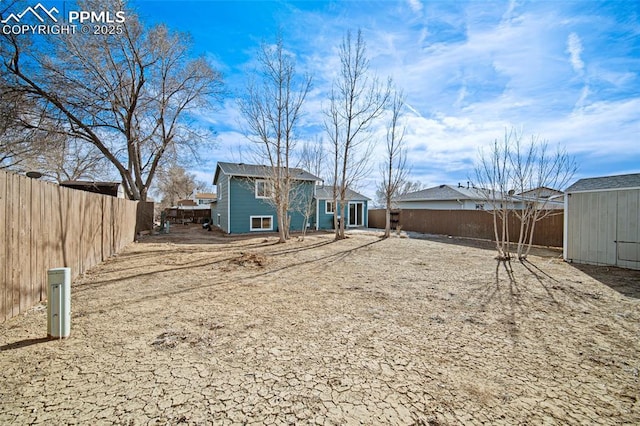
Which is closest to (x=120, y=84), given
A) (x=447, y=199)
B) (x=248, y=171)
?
(x=248, y=171)

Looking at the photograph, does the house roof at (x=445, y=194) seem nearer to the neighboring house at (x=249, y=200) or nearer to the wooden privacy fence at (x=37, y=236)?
the neighboring house at (x=249, y=200)

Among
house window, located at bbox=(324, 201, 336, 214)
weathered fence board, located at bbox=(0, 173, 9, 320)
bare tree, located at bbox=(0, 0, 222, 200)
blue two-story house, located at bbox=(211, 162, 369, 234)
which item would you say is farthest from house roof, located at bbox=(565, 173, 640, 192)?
bare tree, located at bbox=(0, 0, 222, 200)

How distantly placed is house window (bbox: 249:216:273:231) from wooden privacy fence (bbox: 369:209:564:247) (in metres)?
9.51

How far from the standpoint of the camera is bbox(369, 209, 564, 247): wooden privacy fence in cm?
1140

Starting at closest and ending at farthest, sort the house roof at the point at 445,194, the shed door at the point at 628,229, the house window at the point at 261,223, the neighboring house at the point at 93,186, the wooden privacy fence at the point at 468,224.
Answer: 1. the shed door at the point at 628,229
2. the wooden privacy fence at the point at 468,224
3. the neighboring house at the point at 93,186
4. the house window at the point at 261,223
5. the house roof at the point at 445,194

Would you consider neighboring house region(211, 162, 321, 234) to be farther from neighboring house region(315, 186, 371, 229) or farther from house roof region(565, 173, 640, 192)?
house roof region(565, 173, 640, 192)

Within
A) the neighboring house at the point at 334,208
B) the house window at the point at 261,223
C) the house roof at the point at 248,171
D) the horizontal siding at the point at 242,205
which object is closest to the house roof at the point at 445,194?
the neighboring house at the point at 334,208

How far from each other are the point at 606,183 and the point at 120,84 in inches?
790

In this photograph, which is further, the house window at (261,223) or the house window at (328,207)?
the house window at (328,207)

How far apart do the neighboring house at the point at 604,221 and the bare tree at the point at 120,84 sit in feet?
59.9

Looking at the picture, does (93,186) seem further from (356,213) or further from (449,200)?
(449,200)

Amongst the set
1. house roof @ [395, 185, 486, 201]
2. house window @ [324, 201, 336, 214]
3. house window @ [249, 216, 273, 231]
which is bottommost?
house window @ [249, 216, 273, 231]

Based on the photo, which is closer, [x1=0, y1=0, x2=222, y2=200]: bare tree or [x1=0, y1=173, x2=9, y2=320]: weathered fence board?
[x1=0, y1=173, x2=9, y2=320]: weathered fence board

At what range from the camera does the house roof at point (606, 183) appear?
280 inches
